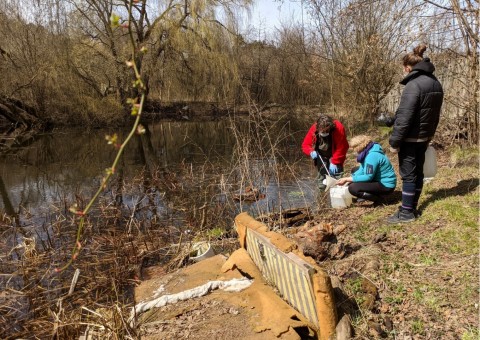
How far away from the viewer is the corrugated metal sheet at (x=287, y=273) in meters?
2.62

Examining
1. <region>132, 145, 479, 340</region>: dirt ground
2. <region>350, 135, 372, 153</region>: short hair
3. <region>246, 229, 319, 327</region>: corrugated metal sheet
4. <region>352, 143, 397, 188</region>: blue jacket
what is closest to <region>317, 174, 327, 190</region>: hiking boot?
<region>352, 143, 397, 188</region>: blue jacket

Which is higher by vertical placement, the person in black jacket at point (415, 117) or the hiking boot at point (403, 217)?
the person in black jacket at point (415, 117)

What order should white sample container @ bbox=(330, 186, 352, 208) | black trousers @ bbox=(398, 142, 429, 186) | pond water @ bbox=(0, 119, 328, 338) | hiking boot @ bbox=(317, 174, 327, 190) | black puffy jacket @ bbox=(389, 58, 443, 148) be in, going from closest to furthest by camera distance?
1. black puffy jacket @ bbox=(389, 58, 443, 148)
2. black trousers @ bbox=(398, 142, 429, 186)
3. pond water @ bbox=(0, 119, 328, 338)
4. white sample container @ bbox=(330, 186, 352, 208)
5. hiking boot @ bbox=(317, 174, 327, 190)

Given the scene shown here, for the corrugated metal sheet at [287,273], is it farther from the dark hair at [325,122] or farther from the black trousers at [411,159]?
the dark hair at [325,122]

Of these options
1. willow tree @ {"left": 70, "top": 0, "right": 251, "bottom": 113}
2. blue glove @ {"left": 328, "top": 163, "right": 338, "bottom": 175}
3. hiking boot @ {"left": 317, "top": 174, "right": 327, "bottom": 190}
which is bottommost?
hiking boot @ {"left": 317, "top": 174, "right": 327, "bottom": 190}

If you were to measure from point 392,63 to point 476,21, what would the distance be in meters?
5.77

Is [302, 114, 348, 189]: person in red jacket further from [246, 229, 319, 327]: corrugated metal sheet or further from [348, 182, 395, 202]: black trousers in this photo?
[246, 229, 319, 327]: corrugated metal sheet

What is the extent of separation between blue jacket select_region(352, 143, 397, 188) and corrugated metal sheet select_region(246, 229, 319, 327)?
6.41ft

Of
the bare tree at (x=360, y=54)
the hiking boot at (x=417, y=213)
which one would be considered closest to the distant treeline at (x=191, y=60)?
the bare tree at (x=360, y=54)

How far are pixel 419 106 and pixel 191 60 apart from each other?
19391 mm

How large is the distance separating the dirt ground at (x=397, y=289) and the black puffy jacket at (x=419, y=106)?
908mm

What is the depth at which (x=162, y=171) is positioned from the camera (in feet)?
31.2

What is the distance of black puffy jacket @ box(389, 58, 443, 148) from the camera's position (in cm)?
355

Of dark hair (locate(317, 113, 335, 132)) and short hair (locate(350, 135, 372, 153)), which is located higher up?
dark hair (locate(317, 113, 335, 132))
